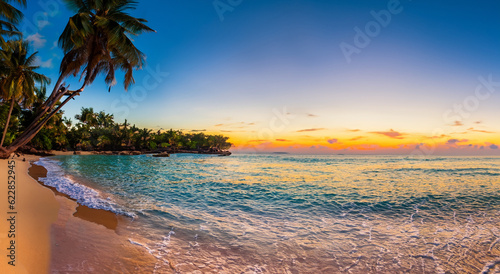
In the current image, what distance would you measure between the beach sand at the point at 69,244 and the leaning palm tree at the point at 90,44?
33.7 feet

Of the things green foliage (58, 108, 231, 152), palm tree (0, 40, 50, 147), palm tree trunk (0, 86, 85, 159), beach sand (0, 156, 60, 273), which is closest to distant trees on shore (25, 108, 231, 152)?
green foliage (58, 108, 231, 152)

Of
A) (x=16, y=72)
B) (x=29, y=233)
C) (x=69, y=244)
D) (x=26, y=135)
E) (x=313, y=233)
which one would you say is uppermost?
→ (x=16, y=72)

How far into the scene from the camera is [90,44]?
1488 centimetres

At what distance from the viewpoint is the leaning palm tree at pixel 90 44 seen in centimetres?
1401

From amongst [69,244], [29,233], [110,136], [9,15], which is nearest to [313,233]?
[69,244]

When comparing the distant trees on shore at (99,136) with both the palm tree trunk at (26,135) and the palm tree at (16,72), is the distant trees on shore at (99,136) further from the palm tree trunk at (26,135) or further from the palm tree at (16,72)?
the palm tree trunk at (26,135)

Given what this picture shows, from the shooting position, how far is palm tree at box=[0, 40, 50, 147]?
19.5 metres

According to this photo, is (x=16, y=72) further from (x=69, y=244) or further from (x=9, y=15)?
(x=69, y=244)

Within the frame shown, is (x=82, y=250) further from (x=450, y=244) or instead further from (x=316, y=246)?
(x=450, y=244)

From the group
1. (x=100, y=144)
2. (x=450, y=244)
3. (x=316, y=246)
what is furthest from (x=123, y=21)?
(x=100, y=144)

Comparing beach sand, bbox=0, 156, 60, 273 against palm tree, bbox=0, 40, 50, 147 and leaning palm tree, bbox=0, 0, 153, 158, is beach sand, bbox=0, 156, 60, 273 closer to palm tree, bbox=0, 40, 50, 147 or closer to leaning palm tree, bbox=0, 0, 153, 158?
leaning palm tree, bbox=0, 0, 153, 158

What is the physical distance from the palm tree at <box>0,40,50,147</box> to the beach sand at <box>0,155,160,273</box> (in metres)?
19.3

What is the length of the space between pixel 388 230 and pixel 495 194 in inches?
492

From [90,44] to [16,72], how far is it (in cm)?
1178
